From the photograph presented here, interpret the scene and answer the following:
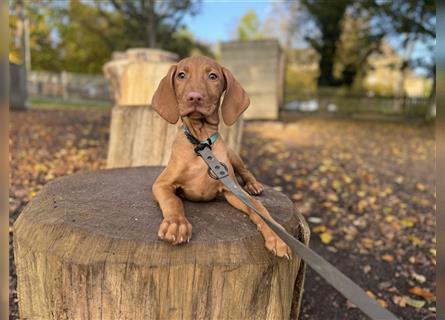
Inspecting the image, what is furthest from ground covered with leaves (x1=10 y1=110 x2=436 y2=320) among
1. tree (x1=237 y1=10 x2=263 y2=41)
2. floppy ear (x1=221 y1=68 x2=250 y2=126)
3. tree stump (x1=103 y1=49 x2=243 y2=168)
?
tree (x1=237 y1=10 x2=263 y2=41)

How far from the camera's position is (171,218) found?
5.77 feet

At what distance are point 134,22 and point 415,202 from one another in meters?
16.1

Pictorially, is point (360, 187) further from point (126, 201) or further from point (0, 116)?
point (0, 116)

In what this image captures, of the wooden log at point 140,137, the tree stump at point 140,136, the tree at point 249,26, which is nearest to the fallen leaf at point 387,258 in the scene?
the tree stump at point 140,136

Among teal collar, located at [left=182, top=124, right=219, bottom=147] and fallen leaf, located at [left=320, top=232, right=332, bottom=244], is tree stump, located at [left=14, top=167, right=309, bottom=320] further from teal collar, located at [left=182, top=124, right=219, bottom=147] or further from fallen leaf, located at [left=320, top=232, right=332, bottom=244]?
fallen leaf, located at [left=320, top=232, right=332, bottom=244]

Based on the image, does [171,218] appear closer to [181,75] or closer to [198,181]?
[198,181]

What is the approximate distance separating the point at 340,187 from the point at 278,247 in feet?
16.2

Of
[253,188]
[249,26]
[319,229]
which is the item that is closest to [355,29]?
[319,229]

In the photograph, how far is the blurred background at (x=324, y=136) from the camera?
4.40 m

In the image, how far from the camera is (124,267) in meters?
1.64

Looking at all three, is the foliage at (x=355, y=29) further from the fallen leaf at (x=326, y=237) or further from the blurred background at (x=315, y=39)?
the fallen leaf at (x=326, y=237)

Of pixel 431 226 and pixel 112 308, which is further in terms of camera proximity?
pixel 431 226

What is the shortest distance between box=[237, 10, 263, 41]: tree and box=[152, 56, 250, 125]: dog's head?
38472 millimetres

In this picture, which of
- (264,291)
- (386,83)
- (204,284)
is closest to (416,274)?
(264,291)
